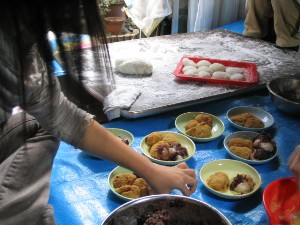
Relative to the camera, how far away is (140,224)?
3.27ft

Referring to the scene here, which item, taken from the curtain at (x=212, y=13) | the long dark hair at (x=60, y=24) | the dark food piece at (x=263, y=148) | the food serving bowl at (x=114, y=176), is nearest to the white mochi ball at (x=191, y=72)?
the dark food piece at (x=263, y=148)

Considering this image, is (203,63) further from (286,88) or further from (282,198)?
(282,198)

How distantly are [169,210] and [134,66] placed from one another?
1.30 metres

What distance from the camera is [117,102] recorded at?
177 cm

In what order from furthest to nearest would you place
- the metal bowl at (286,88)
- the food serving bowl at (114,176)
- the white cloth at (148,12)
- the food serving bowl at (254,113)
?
the white cloth at (148,12) → the metal bowl at (286,88) → the food serving bowl at (254,113) → the food serving bowl at (114,176)

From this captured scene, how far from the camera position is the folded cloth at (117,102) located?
1.76 meters

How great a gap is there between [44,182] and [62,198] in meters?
0.22

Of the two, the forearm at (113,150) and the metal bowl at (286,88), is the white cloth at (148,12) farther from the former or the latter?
the forearm at (113,150)

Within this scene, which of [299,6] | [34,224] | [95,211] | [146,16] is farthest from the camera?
[146,16]

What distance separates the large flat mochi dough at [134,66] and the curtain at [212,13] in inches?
82.6

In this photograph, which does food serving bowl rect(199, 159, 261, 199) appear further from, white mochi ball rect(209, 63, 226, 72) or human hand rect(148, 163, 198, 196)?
white mochi ball rect(209, 63, 226, 72)

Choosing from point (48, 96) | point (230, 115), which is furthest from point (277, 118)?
point (48, 96)

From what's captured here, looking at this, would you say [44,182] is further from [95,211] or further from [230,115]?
[230,115]

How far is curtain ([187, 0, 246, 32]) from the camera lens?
13.1 ft
